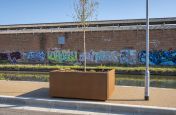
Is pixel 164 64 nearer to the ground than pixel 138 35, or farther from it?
nearer to the ground

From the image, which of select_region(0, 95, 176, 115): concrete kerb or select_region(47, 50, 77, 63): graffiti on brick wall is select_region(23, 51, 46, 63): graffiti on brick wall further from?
select_region(0, 95, 176, 115): concrete kerb

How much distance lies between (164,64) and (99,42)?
7371 mm

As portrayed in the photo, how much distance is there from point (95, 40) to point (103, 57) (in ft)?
7.06

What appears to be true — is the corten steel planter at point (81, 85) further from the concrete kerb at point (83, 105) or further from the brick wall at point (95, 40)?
the brick wall at point (95, 40)

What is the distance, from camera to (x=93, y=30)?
117 ft

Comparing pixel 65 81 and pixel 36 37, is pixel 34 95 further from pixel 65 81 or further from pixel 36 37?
pixel 36 37

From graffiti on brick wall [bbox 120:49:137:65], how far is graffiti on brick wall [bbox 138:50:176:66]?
62 centimetres

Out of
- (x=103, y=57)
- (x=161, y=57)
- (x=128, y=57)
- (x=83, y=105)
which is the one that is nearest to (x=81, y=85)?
(x=83, y=105)

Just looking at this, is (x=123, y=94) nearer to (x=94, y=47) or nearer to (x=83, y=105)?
(x=83, y=105)

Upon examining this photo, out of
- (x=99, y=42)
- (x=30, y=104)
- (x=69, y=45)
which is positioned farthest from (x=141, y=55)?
(x=30, y=104)

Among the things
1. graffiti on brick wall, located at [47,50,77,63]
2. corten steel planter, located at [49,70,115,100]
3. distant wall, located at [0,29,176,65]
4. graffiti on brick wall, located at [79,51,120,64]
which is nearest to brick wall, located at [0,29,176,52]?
distant wall, located at [0,29,176,65]

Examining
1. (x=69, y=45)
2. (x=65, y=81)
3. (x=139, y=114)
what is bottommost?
(x=139, y=114)

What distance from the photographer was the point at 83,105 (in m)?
9.74

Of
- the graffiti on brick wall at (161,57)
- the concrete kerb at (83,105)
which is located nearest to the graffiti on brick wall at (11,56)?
the graffiti on brick wall at (161,57)
